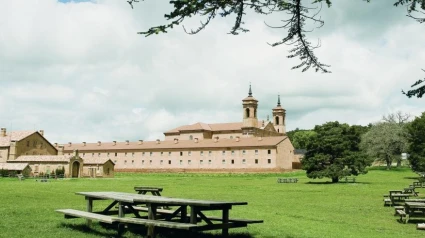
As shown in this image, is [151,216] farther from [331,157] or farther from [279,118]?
Result: [279,118]

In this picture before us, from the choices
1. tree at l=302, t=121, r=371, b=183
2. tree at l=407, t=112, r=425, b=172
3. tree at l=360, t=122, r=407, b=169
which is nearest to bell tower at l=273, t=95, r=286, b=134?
tree at l=360, t=122, r=407, b=169

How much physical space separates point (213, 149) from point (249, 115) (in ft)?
61.6

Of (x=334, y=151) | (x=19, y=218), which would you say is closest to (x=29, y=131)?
(x=334, y=151)

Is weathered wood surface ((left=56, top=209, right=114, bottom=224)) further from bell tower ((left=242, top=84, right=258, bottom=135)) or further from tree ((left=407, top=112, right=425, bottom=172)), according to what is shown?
bell tower ((left=242, top=84, right=258, bottom=135))

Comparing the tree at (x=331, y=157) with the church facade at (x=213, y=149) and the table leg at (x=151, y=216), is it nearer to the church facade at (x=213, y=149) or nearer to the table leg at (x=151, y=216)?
the church facade at (x=213, y=149)

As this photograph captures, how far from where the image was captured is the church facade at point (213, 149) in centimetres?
8219

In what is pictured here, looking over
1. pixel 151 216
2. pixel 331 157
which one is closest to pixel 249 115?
pixel 331 157

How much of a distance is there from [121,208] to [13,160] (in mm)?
66629

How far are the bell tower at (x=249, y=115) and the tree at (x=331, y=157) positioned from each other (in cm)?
5388

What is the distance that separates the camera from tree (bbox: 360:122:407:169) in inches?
3078

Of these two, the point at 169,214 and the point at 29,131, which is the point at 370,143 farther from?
the point at 169,214

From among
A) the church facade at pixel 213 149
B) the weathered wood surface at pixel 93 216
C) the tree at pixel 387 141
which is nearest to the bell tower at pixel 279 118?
the church facade at pixel 213 149

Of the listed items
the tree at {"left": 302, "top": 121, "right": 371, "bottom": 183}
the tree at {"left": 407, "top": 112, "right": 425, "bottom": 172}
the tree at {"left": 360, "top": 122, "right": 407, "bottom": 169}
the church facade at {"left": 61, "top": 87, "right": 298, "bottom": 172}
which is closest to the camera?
the tree at {"left": 302, "top": 121, "right": 371, "bottom": 183}

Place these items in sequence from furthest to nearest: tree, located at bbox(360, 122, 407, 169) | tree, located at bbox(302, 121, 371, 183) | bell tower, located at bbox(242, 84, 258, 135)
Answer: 1. bell tower, located at bbox(242, 84, 258, 135)
2. tree, located at bbox(360, 122, 407, 169)
3. tree, located at bbox(302, 121, 371, 183)
